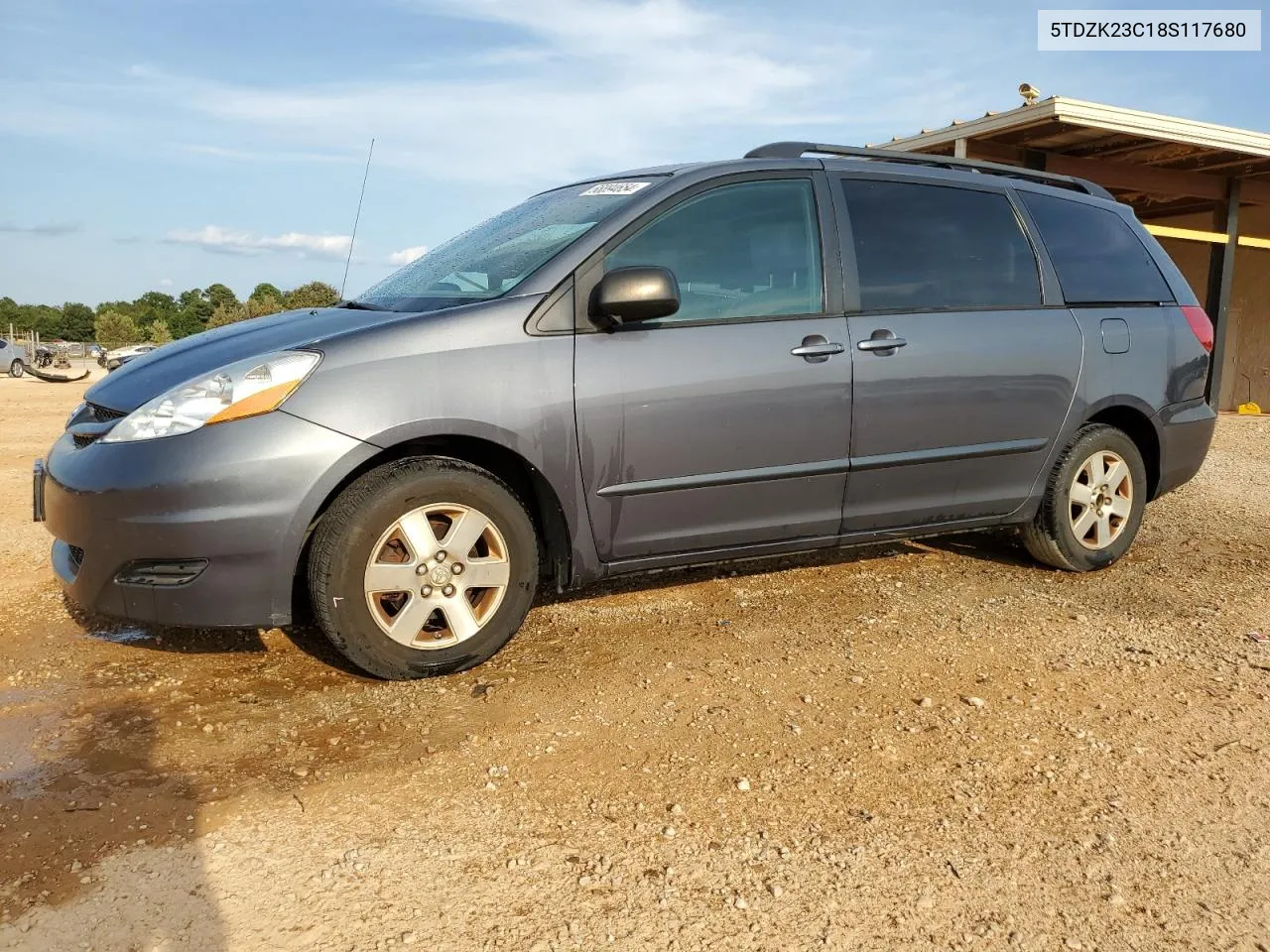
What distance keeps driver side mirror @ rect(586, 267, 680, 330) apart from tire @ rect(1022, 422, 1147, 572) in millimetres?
2253

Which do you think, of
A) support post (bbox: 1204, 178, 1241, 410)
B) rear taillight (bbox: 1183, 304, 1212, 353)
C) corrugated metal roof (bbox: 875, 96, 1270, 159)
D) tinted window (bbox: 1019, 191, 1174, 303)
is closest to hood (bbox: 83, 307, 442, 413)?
tinted window (bbox: 1019, 191, 1174, 303)

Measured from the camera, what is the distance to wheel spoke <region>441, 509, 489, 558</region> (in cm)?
323

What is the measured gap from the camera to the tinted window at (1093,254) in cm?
459

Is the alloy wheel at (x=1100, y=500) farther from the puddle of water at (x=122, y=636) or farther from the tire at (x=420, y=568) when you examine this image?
the puddle of water at (x=122, y=636)

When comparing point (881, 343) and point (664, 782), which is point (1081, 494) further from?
point (664, 782)

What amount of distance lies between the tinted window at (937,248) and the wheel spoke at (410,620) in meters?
2.06

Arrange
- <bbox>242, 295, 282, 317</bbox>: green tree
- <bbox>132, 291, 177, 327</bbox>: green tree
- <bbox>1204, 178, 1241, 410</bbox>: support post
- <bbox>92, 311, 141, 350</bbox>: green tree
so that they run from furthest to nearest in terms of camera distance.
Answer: <bbox>132, 291, 177, 327</bbox>: green tree, <bbox>92, 311, 141, 350</bbox>: green tree, <bbox>242, 295, 282, 317</bbox>: green tree, <bbox>1204, 178, 1241, 410</bbox>: support post

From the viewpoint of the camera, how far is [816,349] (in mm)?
3752

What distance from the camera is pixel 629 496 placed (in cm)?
349

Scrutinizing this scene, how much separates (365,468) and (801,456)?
5.27 feet

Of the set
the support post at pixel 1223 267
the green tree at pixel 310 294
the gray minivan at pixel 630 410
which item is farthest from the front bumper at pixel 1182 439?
the green tree at pixel 310 294

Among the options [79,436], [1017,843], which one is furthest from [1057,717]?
[79,436]

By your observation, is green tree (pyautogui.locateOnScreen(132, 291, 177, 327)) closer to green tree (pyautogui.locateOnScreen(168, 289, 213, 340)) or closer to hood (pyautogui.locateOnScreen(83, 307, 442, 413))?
green tree (pyautogui.locateOnScreen(168, 289, 213, 340))

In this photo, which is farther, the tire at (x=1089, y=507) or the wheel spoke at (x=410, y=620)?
the tire at (x=1089, y=507)
